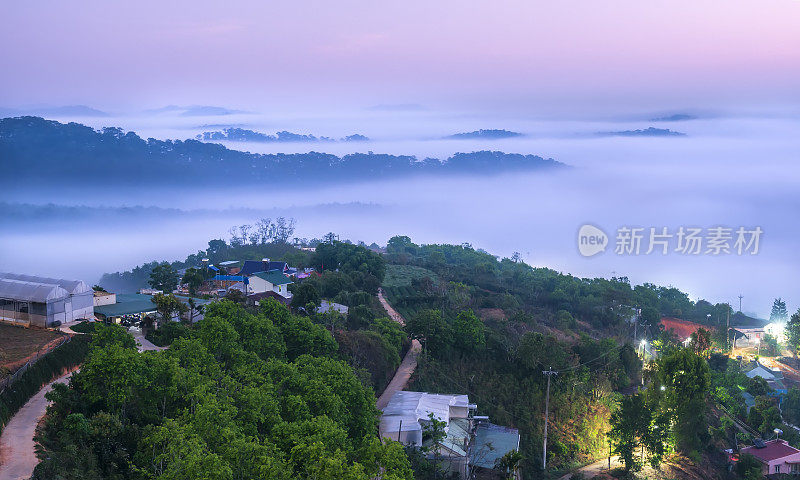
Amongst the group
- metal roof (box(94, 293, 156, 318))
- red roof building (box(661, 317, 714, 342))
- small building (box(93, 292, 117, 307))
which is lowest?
red roof building (box(661, 317, 714, 342))

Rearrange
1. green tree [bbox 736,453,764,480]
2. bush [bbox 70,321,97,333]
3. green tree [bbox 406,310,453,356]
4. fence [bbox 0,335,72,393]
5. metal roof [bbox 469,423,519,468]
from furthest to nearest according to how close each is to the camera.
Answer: green tree [bbox 406,310,453,356] < green tree [bbox 736,453,764,480] < bush [bbox 70,321,97,333] < metal roof [bbox 469,423,519,468] < fence [bbox 0,335,72,393]

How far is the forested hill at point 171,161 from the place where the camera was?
108938 millimetres

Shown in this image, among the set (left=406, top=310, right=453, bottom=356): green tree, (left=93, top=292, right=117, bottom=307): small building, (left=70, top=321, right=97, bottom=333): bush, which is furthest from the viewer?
(left=406, top=310, right=453, bottom=356): green tree

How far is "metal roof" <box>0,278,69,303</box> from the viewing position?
22.1 m

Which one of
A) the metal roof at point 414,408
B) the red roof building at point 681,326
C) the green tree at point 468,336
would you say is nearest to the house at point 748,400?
the red roof building at point 681,326

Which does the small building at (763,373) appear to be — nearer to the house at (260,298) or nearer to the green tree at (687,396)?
the green tree at (687,396)

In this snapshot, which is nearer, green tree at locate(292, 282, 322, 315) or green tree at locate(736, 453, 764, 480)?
green tree at locate(736, 453, 764, 480)

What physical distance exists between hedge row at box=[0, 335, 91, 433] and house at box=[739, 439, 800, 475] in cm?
2415

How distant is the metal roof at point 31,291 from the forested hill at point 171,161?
92.7 meters

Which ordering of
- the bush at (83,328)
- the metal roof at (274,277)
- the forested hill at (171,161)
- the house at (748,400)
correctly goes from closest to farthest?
the bush at (83,328)
the house at (748,400)
the metal roof at (274,277)
the forested hill at (171,161)

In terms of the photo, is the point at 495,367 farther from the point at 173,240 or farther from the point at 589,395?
the point at 173,240

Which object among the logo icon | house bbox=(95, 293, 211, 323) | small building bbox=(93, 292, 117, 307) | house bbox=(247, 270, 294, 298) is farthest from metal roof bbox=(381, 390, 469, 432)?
the logo icon

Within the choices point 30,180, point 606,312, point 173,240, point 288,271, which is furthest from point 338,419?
point 30,180

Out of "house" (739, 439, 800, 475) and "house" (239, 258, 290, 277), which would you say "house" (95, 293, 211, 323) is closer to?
"house" (239, 258, 290, 277)
